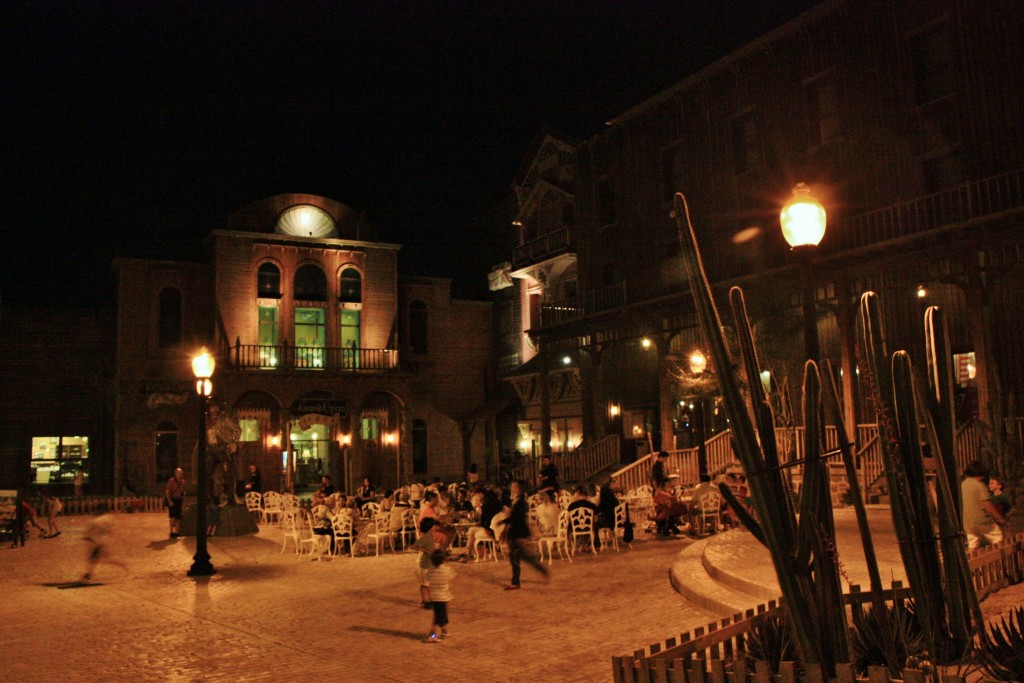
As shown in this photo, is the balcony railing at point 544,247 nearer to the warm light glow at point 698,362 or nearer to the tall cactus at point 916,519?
the warm light glow at point 698,362

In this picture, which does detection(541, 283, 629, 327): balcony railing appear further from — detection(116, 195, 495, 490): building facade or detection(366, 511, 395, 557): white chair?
detection(366, 511, 395, 557): white chair

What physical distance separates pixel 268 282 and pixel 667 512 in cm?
2270

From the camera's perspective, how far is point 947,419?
20.2 feet

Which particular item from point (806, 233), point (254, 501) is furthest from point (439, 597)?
point (254, 501)

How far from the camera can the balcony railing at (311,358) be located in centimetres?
3359

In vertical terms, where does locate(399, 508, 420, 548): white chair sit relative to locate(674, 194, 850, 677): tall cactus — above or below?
below

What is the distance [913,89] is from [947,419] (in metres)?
16.8

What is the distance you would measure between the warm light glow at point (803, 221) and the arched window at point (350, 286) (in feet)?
103

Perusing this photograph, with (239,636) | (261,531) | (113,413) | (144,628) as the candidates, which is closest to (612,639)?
(239,636)

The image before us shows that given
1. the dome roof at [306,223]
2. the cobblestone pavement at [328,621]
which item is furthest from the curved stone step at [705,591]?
the dome roof at [306,223]

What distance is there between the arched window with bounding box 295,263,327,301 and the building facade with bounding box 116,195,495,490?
6 cm

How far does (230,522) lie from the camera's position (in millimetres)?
20625

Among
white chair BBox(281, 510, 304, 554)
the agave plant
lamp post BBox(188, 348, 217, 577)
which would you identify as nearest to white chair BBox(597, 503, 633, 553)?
white chair BBox(281, 510, 304, 554)

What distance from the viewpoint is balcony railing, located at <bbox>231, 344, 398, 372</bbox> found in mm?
33594
